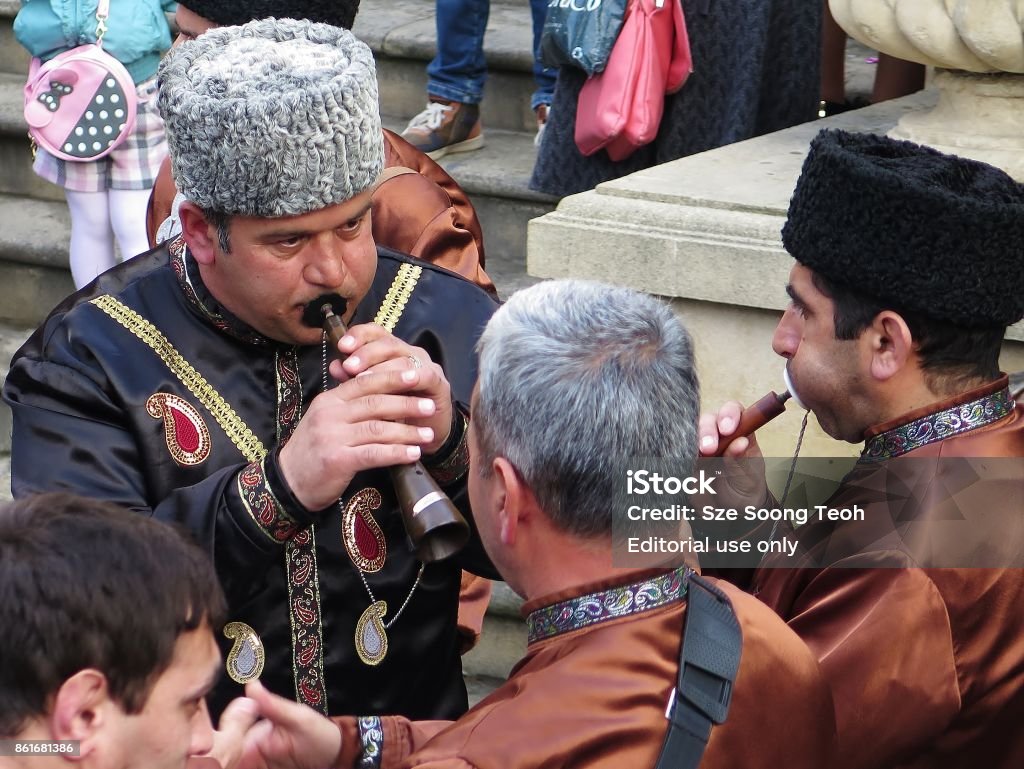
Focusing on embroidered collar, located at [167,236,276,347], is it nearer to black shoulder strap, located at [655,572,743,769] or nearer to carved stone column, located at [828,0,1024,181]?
black shoulder strap, located at [655,572,743,769]

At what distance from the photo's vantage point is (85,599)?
1.79 meters

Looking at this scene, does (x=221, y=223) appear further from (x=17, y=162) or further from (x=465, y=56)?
(x=17, y=162)

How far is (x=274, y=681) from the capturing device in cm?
280

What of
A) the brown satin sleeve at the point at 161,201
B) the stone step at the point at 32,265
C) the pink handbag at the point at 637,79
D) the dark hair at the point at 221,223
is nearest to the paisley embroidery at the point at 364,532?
the dark hair at the point at 221,223

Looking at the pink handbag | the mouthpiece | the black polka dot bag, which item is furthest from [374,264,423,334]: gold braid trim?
the black polka dot bag

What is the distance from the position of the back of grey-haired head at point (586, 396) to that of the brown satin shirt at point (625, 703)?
16 centimetres

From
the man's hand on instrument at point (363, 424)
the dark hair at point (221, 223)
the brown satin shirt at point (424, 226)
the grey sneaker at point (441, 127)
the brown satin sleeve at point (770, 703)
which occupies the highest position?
the dark hair at point (221, 223)

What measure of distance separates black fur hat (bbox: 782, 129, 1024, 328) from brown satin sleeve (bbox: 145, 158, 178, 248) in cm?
198

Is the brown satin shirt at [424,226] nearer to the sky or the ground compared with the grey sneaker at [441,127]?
nearer to the sky

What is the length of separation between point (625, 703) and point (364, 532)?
→ 91cm

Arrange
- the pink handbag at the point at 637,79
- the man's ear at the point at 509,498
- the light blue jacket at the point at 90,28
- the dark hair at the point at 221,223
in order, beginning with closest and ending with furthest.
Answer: the man's ear at the point at 509,498 → the dark hair at the point at 221,223 → the pink handbag at the point at 637,79 → the light blue jacket at the point at 90,28

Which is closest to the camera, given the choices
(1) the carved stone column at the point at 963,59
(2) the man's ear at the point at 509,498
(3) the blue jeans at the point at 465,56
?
(2) the man's ear at the point at 509,498

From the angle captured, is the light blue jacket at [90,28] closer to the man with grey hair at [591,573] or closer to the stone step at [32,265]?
the stone step at [32,265]

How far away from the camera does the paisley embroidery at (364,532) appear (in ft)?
9.07
